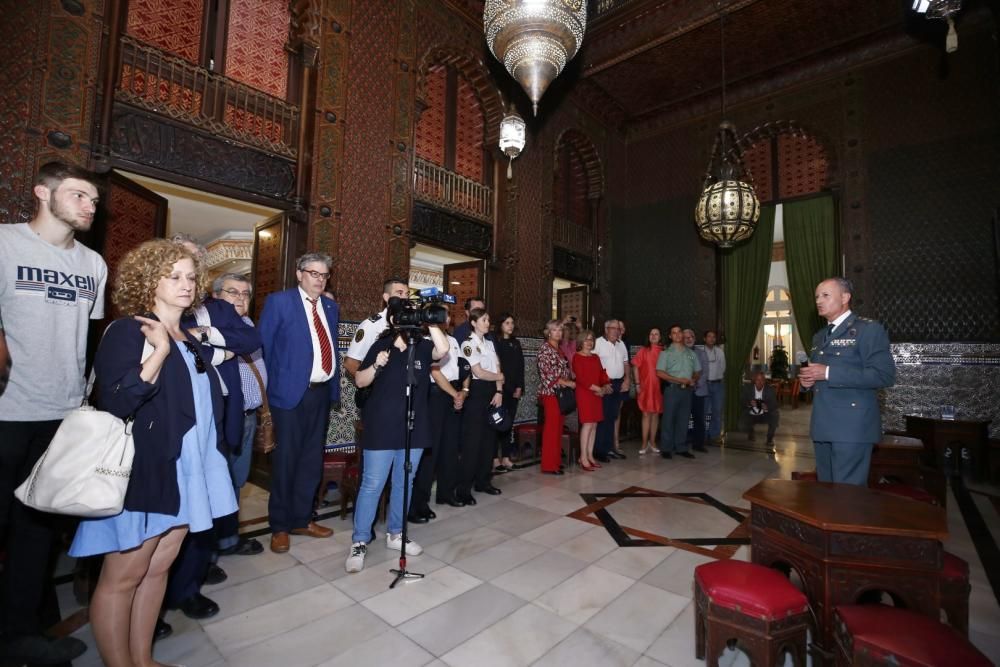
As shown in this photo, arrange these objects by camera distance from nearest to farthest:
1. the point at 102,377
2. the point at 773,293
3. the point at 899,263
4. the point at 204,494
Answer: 1. the point at 102,377
2. the point at 204,494
3. the point at 899,263
4. the point at 773,293

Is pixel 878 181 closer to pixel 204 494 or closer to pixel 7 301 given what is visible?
pixel 204 494

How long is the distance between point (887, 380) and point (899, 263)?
503 cm

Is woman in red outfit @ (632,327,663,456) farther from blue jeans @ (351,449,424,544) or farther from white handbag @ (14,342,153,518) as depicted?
white handbag @ (14,342,153,518)

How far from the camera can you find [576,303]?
27.2ft

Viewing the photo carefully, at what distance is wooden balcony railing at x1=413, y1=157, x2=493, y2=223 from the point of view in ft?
18.2

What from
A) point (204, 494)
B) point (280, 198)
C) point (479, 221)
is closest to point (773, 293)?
point (479, 221)

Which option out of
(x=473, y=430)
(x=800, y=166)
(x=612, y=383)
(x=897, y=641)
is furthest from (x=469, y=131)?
(x=897, y=641)

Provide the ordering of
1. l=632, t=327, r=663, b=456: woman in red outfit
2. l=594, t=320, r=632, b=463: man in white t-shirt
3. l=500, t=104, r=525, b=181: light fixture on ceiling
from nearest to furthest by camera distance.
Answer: l=500, t=104, r=525, b=181: light fixture on ceiling → l=594, t=320, r=632, b=463: man in white t-shirt → l=632, t=327, r=663, b=456: woman in red outfit

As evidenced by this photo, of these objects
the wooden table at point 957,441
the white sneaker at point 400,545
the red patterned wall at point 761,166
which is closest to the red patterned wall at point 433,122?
the white sneaker at point 400,545

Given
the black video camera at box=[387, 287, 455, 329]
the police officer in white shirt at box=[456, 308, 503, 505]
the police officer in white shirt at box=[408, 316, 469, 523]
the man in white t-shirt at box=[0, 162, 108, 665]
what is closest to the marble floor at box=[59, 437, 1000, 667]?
the police officer in white shirt at box=[408, 316, 469, 523]

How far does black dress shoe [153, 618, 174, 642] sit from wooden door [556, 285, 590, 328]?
22.2 ft

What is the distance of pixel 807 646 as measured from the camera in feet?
5.38

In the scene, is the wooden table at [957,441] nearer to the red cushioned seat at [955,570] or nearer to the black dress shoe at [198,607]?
the red cushioned seat at [955,570]

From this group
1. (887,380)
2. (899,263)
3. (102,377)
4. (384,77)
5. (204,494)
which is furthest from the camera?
(899,263)
